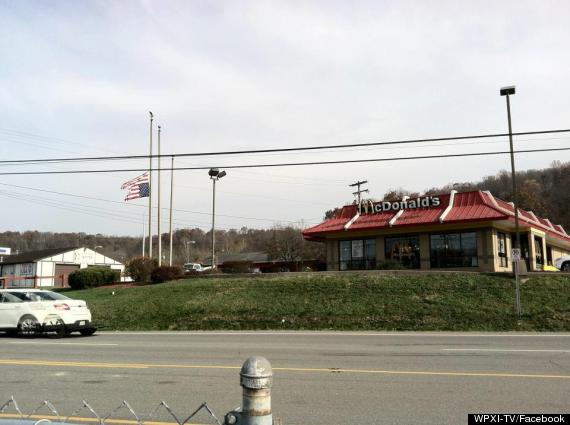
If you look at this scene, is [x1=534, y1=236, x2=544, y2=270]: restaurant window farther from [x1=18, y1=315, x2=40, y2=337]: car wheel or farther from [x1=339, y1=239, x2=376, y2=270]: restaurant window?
[x1=18, y1=315, x2=40, y2=337]: car wheel

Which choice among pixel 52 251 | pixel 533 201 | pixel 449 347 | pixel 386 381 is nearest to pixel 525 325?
pixel 449 347

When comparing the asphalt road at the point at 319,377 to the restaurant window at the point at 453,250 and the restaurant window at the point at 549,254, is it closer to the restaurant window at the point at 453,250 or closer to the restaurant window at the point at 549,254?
the restaurant window at the point at 453,250

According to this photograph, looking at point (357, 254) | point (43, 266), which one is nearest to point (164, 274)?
point (357, 254)

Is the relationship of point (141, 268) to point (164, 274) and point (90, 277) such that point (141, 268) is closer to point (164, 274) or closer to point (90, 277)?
point (164, 274)

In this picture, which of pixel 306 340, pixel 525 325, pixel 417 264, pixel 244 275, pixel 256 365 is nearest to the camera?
pixel 256 365

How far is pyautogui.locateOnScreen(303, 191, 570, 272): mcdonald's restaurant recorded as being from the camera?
109ft

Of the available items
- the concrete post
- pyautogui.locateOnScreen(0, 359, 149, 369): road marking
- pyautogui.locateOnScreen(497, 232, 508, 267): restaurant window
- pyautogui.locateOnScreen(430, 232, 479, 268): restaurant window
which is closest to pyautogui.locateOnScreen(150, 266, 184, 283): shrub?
pyautogui.locateOnScreen(430, 232, 479, 268): restaurant window

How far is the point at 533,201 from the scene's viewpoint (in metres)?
94.2

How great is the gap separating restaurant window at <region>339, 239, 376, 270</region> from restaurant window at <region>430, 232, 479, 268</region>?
4.35 m

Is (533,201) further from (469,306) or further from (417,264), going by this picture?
(469,306)

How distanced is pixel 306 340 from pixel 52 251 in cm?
7511

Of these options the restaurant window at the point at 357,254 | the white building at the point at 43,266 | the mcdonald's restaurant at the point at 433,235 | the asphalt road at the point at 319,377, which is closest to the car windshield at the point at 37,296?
the asphalt road at the point at 319,377

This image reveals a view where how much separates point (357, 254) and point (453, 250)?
6956mm

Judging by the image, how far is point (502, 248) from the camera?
35.0 metres
